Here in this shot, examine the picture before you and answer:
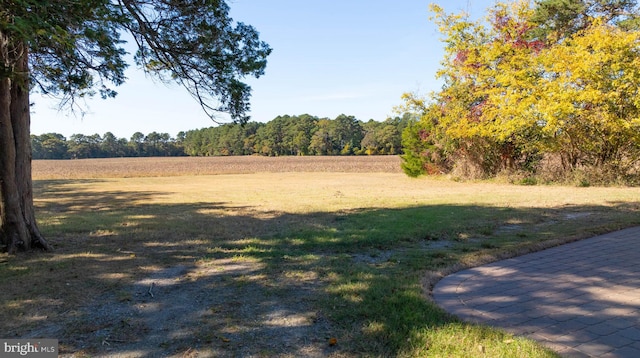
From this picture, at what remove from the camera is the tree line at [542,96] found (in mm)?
13375

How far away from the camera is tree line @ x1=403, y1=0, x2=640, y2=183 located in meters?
13.4

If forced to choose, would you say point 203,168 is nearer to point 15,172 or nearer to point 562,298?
point 15,172

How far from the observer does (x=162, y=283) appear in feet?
14.4

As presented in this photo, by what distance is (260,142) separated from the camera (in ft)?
326

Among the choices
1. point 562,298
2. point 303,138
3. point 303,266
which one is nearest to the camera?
point 562,298

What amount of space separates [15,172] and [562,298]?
24.8ft

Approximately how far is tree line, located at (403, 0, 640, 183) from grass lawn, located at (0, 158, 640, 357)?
4.81 metres

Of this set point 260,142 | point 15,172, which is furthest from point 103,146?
point 15,172

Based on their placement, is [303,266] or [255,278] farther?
[303,266]

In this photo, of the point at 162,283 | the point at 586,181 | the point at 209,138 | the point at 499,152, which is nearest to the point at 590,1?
the point at 499,152

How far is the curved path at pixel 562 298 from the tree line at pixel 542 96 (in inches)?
417

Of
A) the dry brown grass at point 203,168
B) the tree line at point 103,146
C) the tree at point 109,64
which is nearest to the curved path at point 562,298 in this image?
the tree at point 109,64

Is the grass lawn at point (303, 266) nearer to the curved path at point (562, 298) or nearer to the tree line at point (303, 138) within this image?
the curved path at point (562, 298)

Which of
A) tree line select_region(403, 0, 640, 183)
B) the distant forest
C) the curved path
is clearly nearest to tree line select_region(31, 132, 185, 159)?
the distant forest
